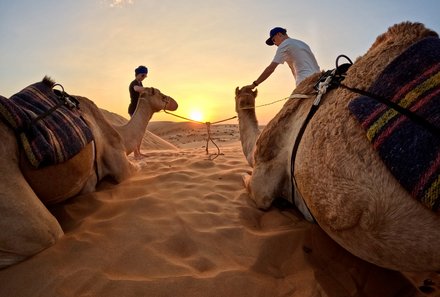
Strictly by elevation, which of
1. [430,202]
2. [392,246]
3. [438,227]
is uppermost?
[430,202]

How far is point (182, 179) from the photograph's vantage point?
13.6ft

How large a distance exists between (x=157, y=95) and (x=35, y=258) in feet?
15.0

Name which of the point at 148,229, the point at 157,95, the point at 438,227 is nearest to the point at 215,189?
the point at 148,229

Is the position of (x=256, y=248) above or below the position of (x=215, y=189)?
below

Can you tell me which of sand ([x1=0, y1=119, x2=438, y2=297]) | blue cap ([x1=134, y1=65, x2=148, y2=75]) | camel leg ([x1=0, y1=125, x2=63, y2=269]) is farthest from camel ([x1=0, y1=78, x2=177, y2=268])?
blue cap ([x1=134, y1=65, x2=148, y2=75])

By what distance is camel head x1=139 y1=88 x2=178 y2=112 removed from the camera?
20.1 ft

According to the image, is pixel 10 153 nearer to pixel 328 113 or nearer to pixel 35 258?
pixel 35 258

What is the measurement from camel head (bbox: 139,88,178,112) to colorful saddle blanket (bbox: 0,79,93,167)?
278 centimetres

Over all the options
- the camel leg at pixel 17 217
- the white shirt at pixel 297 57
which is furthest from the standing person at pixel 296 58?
the camel leg at pixel 17 217

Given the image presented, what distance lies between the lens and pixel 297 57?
515 cm

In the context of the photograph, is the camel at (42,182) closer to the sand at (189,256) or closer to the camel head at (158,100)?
the sand at (189,256)

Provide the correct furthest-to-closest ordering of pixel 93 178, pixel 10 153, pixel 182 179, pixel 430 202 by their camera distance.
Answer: pixel 182 179, pixel 93 178, pixel 10 153, pixel 430 202

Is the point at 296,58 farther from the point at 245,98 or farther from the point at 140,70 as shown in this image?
the point at 140,70

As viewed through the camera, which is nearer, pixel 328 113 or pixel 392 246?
pixel 392 246
